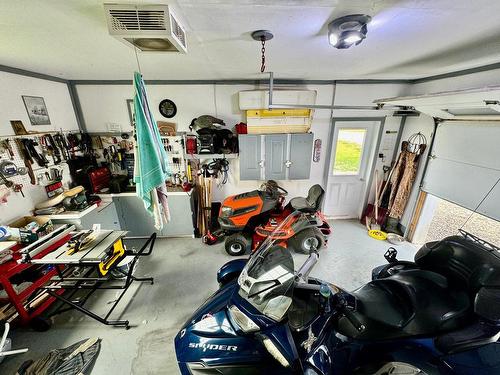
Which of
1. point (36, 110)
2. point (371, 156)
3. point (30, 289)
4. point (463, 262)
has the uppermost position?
point (36, 110)

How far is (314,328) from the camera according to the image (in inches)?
48.7

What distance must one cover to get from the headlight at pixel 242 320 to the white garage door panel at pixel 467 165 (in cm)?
302

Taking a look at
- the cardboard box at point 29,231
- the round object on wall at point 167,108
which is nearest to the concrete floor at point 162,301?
the cardboard box at point 29,231

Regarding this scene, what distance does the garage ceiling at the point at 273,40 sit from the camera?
1163 mm

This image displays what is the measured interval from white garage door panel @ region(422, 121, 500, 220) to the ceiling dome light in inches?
91.9

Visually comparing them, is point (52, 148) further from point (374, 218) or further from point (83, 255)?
point (374, 218)

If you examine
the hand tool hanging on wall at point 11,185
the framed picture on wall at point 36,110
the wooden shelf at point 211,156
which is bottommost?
the hand tool hanging on wall at point 11,185

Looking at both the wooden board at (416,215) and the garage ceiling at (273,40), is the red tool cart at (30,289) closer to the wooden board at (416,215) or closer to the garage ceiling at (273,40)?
the garage ceiling at (273,40)

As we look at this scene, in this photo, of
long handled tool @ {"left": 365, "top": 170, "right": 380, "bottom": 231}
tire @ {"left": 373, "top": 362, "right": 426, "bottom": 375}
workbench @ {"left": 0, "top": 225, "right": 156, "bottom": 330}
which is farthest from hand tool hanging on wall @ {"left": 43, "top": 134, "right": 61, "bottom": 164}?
long handled tool @ {"left": 365, "top": 170, "right": 380, "bottom": 231}

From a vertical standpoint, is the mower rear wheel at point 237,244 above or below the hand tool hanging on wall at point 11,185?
below

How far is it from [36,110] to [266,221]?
363 cm

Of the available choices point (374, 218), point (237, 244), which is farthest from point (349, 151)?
point (237, 244)

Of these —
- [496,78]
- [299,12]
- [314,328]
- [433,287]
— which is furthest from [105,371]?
[496,78]

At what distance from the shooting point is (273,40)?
1656 mm
